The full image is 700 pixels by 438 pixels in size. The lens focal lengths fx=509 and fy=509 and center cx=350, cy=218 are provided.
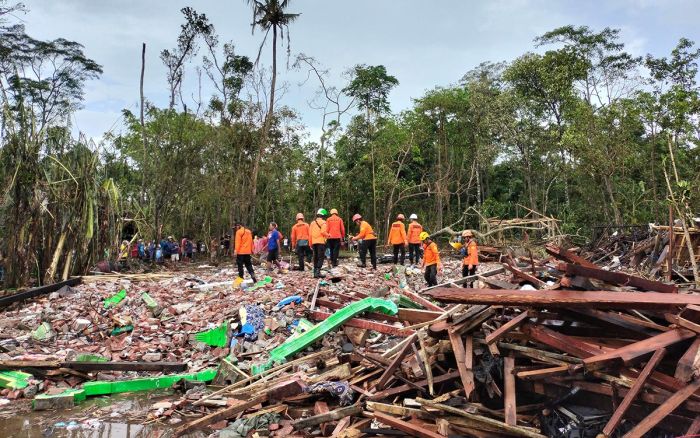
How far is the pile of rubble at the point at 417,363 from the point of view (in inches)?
140

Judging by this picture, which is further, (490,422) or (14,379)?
(14,379)

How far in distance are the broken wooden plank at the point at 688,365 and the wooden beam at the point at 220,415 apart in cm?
351

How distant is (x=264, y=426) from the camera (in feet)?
15.3

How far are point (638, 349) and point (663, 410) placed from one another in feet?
1.42

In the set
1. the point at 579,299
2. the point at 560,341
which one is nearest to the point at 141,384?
the point at 560,341

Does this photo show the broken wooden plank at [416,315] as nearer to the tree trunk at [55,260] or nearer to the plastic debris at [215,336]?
the plastic debris at [215,336]

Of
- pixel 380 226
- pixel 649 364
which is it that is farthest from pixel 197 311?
pixel 380 226

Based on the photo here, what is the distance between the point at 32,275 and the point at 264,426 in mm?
9426

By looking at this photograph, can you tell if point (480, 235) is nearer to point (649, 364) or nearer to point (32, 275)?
point (32, 275)

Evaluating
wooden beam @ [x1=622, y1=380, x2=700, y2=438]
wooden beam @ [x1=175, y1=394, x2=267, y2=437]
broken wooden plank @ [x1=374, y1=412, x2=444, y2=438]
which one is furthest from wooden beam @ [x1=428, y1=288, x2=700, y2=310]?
wooden beam @ [x1=175, y1=394, x2=267, y2=437]

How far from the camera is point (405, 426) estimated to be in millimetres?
3910

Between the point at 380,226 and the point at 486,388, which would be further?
the point at 380,226

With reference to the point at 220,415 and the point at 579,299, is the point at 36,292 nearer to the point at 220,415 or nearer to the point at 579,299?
the point at 220,415

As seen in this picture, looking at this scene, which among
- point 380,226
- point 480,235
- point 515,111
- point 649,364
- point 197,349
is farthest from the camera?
point 380,226
